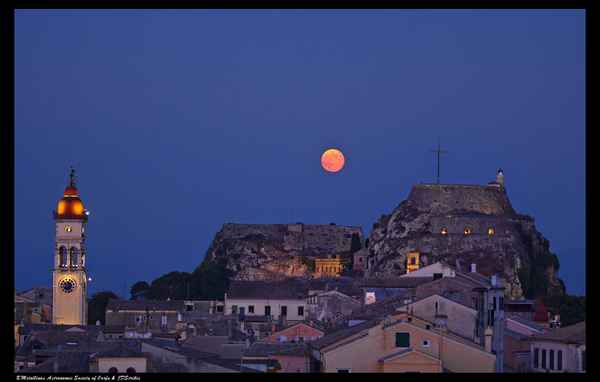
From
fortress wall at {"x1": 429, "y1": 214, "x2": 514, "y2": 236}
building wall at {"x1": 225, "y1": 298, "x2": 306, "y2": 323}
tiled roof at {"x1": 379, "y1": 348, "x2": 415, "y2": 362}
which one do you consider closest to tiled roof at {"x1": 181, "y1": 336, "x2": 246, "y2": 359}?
tiled roof at {"x1": 379, "y1": 348, "x2": 415, "y2": 362}

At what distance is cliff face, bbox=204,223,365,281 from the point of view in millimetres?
138500

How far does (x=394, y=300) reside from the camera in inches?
1492

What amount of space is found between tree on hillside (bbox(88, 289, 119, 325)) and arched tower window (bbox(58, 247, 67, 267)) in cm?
937

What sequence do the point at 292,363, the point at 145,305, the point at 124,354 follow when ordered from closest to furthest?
the point at 124,354
the point at 292,363
the point at 145,305

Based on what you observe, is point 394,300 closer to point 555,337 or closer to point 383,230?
point 555,337

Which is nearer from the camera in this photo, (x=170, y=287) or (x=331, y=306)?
(x=331, y=306)

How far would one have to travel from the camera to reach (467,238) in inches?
4387

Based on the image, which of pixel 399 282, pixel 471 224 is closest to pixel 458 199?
pixel 471 224

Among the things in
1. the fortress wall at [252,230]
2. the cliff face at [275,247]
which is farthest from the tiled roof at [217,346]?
the fortress wall at [252,230]

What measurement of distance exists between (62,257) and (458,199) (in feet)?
208

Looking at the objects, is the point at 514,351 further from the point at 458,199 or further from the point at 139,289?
the point at 458,199

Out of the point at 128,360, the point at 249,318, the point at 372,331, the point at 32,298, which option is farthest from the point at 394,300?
the point at 32,298

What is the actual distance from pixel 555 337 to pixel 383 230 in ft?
287

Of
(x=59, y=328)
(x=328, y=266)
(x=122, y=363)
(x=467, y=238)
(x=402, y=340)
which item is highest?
(x=467, y=238)
